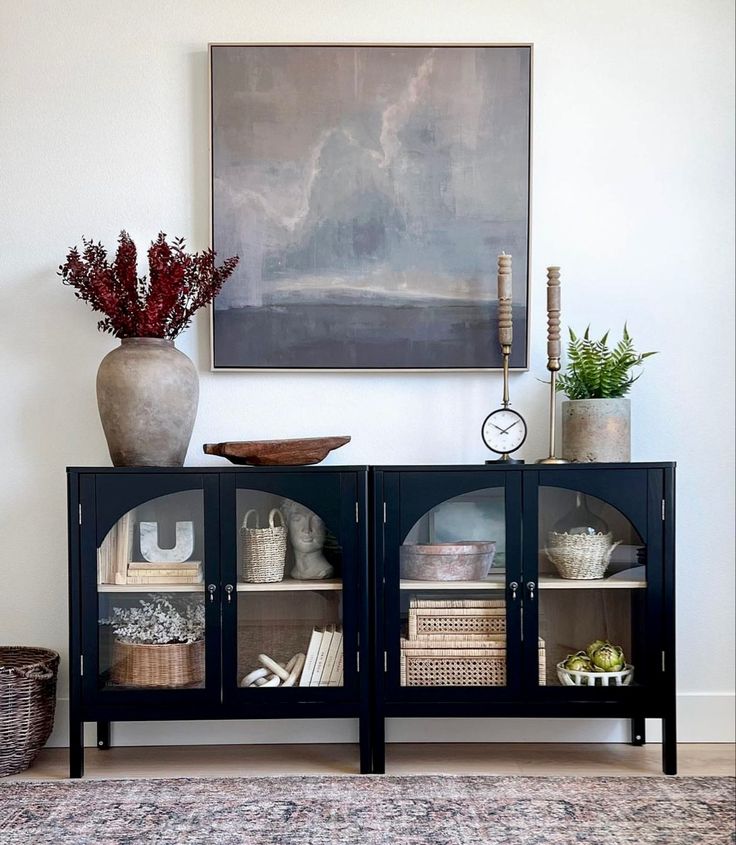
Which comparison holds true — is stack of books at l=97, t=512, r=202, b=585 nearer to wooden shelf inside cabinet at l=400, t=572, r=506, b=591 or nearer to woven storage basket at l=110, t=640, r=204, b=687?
woven storage basket at l=110, t=640, r=204, b=687

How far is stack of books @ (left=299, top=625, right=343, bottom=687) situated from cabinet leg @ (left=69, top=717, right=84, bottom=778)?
60 cm

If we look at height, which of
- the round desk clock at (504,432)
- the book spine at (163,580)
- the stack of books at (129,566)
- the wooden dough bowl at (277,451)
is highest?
the round desk clock at (504,432)

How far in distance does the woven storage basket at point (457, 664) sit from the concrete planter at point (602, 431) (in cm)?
53

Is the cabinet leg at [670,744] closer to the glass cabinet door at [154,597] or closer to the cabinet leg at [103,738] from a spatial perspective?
the glass cabinet door at [154,597]

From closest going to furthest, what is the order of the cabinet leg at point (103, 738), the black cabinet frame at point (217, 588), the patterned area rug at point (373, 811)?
1. the patterned area rug at point (373, 811)
2. the black cabinet frame at point (217, 588)
3. the cabinet leg at point (103, 738)

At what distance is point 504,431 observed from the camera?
254cm

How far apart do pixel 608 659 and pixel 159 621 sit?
1204 millimetres

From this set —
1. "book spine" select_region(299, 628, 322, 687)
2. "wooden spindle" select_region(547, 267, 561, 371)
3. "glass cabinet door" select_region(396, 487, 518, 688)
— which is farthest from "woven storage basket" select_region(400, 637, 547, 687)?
"wooden spindle" select_region(547, 267, 561, 371)

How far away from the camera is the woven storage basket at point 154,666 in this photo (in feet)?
7.67

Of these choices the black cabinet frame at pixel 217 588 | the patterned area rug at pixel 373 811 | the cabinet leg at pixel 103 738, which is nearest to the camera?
the patterned area rug at pixel 373 811

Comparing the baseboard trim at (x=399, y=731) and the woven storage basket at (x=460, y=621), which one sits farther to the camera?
the baseboard trim at (x=399, y=731)

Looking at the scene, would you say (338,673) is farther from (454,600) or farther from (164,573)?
(164,573)

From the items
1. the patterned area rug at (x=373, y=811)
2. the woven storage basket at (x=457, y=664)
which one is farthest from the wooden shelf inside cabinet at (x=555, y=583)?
the patterned area rug at (x=373, y=811)

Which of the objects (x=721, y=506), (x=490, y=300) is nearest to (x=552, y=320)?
(x=490, y=300)
